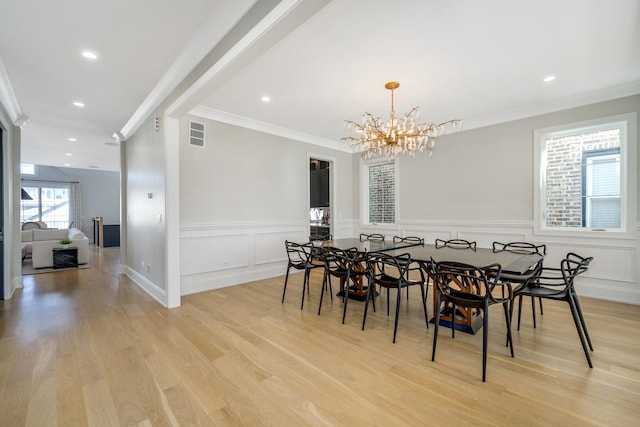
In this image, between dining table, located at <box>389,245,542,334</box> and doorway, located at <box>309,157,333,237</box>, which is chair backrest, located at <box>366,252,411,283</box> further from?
doorway, located at <box>309,157,333,237</box>

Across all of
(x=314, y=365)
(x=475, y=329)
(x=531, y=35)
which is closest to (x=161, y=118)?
(x=314, y=365)

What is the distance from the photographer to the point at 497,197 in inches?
183

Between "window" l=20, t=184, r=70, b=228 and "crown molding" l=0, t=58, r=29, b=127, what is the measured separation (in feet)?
28.5

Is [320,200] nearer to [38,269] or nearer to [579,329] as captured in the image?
[579,329]

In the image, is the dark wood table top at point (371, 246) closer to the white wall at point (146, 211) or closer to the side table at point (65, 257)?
the white wall at point (146, 211)

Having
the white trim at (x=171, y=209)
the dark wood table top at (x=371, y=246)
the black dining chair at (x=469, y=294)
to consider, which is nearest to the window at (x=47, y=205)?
the white trim at (x=171, y=209)

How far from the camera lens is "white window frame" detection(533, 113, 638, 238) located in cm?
362

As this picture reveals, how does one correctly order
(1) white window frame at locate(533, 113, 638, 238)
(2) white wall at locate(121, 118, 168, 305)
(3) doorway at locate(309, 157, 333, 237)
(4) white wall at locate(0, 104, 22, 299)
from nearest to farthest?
1. (1) white window frame at locate(533, 113, 638, 238)
2. (2) white wall at locate(121, 118, 168, 305)
3. (4) white wall at locate(0, 104, 22, 299)
4. (3) doorway at locate(309, 157, 333, 237)

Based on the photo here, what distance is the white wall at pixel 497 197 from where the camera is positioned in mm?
3732

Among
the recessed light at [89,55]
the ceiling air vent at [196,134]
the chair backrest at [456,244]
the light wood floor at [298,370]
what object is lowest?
the light wood floor at [298,370]

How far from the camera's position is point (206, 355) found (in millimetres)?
2363

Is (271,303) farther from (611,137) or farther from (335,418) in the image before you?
(611,137)

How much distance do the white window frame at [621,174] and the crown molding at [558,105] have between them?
0.26 m

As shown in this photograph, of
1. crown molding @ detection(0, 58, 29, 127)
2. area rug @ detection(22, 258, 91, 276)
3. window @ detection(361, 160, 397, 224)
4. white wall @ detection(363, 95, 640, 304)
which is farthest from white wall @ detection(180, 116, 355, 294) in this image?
area rug @ detection(22, 258, 91, 276)
